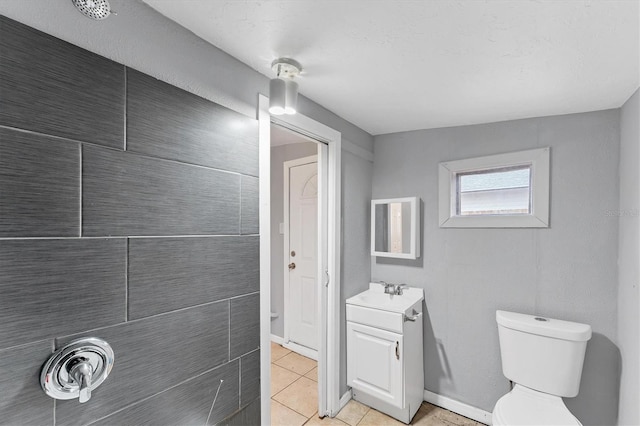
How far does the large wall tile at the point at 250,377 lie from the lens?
1344 millimetres

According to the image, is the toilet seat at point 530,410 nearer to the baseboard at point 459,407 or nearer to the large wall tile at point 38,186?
the baseboard at point 459,407

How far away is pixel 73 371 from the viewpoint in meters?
0.82

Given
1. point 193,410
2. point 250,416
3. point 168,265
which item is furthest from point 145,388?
point 250,416

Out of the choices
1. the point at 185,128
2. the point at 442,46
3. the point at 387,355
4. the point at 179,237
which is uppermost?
the point at 442,46

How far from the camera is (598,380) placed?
1789mm

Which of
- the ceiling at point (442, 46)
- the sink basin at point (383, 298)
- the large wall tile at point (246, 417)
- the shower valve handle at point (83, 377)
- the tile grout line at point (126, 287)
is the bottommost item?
the large wall tile at point (246, 417)

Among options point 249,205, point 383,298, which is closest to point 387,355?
point 383,298

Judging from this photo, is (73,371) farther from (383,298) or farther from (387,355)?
(383,298)

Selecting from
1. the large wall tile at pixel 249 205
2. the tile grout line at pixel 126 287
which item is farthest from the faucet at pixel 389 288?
the tile grout line at pixel 126 287

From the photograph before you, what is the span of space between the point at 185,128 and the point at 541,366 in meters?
2.32

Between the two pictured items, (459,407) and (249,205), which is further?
(459,407)

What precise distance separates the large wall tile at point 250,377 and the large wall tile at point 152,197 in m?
0.61

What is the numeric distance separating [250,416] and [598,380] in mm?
2077

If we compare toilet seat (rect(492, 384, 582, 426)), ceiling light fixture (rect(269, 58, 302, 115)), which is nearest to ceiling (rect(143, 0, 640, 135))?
ceiling light fixture (rect(269, 58, 302, 115))
